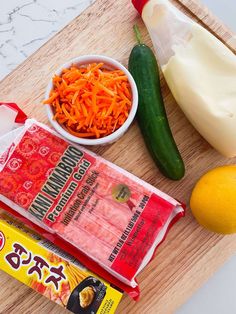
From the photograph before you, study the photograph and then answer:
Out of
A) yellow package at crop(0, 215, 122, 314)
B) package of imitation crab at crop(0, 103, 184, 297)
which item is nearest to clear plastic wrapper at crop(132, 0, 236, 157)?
package of imitation crab at crop(0, 103, 184, 297)

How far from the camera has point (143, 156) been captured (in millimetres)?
1118

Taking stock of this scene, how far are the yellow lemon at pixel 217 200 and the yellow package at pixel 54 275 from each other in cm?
25

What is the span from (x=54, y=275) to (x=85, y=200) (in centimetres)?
17

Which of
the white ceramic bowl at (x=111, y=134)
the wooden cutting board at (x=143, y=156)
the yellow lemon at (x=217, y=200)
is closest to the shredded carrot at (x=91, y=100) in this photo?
the white ceramic bowl at (x=111, y=134)

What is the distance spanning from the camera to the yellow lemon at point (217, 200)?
97 centimetres

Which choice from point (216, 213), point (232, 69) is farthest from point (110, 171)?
point (232, 69)

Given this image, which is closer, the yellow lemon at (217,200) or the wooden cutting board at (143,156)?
the yellow lemon at (217,200)

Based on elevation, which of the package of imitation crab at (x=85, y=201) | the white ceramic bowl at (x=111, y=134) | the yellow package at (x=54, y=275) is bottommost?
the yellow package at (x=54, y=275)

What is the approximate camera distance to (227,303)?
1.32m

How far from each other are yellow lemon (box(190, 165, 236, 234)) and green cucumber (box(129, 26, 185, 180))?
0.25ft

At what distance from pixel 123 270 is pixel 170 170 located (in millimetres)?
243

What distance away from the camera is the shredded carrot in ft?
3.24

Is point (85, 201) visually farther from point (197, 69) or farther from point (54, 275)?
point (197, 69)

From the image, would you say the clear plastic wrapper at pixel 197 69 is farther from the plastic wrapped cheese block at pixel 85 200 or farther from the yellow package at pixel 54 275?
the yellow package at pixel 54 275
